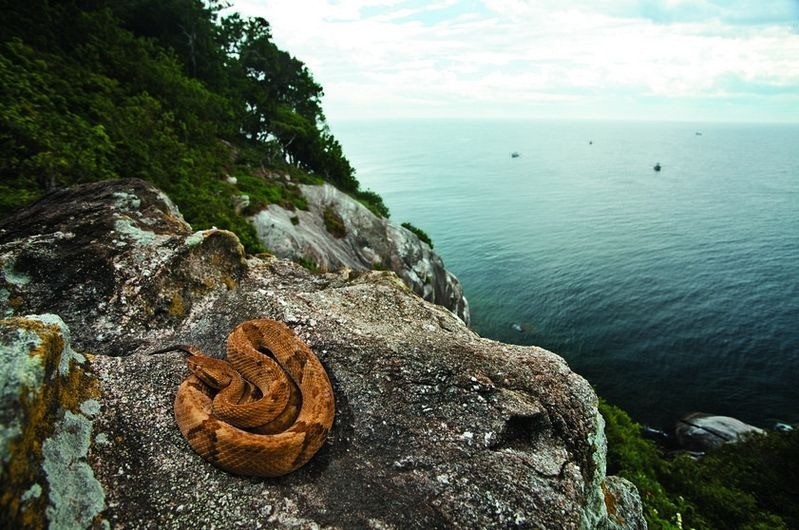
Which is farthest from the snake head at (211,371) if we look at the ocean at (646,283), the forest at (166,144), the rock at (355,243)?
the ocean at (646,283)

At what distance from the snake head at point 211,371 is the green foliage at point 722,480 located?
22.5 m

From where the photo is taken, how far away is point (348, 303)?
36.4ft

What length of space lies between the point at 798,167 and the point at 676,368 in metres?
226

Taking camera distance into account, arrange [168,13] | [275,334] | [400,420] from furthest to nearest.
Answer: [168,13] < [275,334] < [400,420]

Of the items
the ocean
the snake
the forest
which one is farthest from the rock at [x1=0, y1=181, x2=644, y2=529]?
the ocean

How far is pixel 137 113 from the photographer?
2209 centimetres

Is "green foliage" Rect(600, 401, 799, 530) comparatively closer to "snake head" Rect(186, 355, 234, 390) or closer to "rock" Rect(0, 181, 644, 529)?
"rock" Rect(0, 181, 644, 529)

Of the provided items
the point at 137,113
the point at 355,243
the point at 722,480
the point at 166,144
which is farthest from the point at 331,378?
the point at 722,480

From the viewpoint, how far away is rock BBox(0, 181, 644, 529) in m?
6.19

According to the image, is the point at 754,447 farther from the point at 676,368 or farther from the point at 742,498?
the point at 676,368

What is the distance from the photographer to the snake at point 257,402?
21.6ft

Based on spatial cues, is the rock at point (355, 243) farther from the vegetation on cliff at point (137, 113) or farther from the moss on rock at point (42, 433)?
the moss on rock at point (42, 433)

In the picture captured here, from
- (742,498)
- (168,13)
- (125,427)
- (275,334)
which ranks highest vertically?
(168,13)

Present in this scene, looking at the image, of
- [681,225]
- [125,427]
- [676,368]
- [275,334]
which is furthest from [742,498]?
[681,225]
